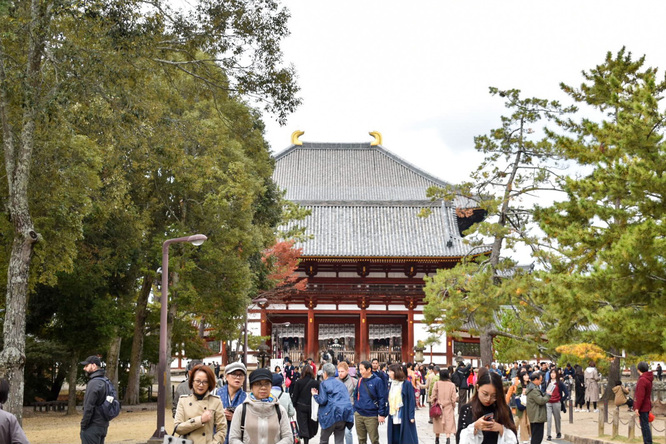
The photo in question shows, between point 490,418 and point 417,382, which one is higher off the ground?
point 490,418

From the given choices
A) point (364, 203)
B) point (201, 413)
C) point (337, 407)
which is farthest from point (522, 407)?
point (364, 203)

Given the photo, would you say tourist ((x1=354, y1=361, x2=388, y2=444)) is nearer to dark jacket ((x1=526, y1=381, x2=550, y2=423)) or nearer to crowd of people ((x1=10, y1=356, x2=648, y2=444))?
crowd of people ((x1=10, y1=356, x2=648, y2=444))

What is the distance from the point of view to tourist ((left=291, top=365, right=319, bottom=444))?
1162 centimetres

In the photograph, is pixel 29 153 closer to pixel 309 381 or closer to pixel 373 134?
pixel 309 381

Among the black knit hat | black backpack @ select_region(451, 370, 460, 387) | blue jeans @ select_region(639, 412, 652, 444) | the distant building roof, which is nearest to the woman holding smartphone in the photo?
the black knit hat

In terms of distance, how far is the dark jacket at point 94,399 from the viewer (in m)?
8.35

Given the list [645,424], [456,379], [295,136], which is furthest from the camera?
[295,136]

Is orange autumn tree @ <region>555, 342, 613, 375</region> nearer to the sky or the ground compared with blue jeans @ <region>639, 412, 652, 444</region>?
nearer to the sky

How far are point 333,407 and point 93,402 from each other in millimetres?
3352

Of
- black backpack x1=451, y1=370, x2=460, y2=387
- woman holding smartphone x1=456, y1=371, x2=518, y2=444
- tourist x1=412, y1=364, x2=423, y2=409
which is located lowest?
tourist x1=412, y1=364, x2=423, y2=409

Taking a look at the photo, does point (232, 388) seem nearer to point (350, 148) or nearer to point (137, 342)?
point (137, 342)

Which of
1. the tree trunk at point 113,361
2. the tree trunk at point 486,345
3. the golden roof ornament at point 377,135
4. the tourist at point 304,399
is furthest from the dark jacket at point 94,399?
the golden roof ornament at point 377,135

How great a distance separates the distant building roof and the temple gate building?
71mm

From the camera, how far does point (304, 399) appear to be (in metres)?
11.6
